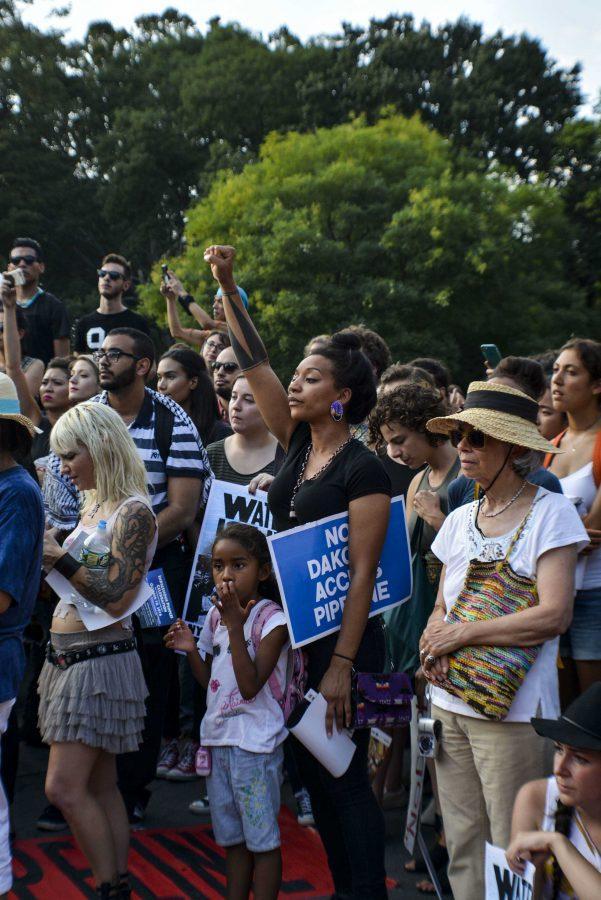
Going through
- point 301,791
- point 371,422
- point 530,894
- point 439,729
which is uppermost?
point 371,422

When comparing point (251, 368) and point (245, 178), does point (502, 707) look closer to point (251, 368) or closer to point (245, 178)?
point (251, 368)

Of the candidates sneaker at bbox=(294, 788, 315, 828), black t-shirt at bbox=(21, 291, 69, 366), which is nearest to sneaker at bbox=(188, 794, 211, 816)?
sneaker at bbox=(294, 788, 315, 828)

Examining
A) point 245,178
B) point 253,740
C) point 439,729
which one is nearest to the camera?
point 439,729

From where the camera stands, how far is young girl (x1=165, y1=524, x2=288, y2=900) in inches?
139

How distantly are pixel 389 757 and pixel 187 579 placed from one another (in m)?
1.41

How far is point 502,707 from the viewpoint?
2975 millimetres

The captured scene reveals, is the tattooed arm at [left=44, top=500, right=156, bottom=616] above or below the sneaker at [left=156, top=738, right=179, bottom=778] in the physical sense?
above

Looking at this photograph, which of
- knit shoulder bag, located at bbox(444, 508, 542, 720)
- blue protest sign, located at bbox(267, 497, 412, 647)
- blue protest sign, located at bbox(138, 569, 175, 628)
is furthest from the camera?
blue protest sign, located at bbox(138, 569, 175, 628)

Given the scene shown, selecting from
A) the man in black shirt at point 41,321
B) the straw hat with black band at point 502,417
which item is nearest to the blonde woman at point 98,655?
the straw hat with black band at point 502,417

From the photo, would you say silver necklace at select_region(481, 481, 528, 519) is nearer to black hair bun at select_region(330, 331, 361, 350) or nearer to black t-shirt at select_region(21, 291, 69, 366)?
black hair bun at select_region(330, 331, 361, 350)

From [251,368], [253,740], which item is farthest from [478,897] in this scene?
[251,368]

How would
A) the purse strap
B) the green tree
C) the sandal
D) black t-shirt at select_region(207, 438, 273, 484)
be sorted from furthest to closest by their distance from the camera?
the green tree, black t-shirt at select_region(207, 438, 273, 484), the sandal, the purse strap

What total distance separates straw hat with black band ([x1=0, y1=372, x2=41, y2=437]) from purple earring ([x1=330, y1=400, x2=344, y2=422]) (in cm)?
109

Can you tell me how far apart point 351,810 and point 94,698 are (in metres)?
1.04
